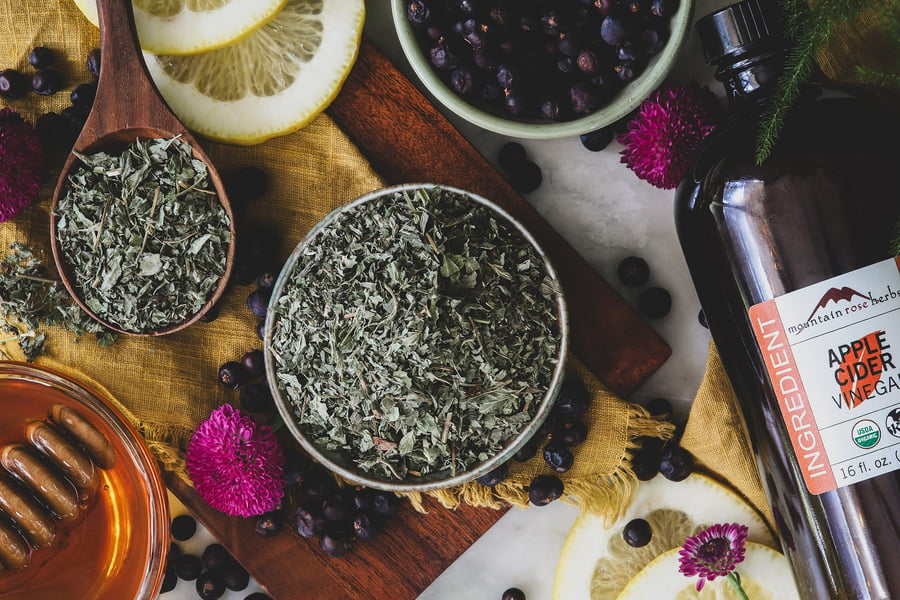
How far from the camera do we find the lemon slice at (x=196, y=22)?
135 cm

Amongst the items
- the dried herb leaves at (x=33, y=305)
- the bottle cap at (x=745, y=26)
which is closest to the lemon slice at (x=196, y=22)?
the dried herb leaves at (x=33, y=305)

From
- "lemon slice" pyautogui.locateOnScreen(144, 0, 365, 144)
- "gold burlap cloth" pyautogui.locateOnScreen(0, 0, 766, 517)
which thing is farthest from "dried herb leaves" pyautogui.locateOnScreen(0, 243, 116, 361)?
"lemon slice" pyautogui.locateOnScreen(144, 0, 365, 144)

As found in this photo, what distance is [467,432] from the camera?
4.37ft

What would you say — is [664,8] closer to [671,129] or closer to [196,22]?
[671,129]

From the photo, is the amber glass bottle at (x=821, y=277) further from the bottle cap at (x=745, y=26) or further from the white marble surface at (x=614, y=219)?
the white marble surface at (x=614, y=219)

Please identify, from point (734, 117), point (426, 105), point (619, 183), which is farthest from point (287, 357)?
point (734, 117)

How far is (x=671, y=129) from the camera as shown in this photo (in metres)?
1.36

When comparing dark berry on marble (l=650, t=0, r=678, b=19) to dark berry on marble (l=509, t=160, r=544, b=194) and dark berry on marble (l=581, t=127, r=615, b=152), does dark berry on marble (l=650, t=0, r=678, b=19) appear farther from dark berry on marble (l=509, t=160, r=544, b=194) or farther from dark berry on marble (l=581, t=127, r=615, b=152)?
dark berry on marble (l=509, t=160, r=544, b=194)

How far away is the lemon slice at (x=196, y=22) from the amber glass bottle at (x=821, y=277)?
765 millimetres

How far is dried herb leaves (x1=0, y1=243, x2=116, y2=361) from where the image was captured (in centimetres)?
146

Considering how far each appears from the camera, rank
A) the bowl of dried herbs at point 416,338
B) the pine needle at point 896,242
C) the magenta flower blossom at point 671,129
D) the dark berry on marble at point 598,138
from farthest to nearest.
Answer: the dark berry on marble at point 598,138
the magenta flower blossom at point 671,129
the bowl of dried herbs at point 416,338
the pine needle at point 896,242

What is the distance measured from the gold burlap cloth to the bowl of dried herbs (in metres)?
0.15

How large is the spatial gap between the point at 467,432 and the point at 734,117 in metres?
0.69

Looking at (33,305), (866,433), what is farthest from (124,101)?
(866,433)
